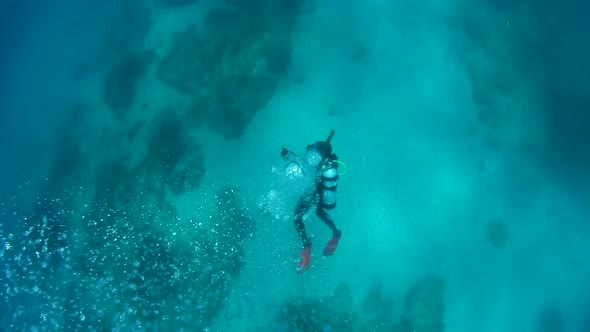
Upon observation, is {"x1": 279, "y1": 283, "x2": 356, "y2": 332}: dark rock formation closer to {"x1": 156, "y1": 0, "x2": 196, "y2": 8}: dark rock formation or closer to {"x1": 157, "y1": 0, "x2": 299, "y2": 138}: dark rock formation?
{"x1": 157, "y1": 0, "x2": 299, "y2": 138}: dark rock formation

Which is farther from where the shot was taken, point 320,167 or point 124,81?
point 124,81

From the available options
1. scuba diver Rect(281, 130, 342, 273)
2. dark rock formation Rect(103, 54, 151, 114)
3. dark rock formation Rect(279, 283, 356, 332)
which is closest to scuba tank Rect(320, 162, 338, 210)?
scuba diver Rect(281, 130, 342, 273)

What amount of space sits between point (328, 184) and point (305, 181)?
4.60 ft

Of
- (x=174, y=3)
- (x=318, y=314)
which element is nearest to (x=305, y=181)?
(x=318, y=314)

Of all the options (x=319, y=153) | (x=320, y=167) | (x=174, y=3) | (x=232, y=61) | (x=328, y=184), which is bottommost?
(x=328, y=184)

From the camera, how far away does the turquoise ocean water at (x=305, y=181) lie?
10.0m

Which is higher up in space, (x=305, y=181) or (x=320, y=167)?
(x=305, y=181)

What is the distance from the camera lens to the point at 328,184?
6648 millimetres

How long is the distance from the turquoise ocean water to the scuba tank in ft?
10.7

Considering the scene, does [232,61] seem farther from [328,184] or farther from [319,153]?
[328,184]

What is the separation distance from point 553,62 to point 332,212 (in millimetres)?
11985

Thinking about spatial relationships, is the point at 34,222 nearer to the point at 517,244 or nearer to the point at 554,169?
the point at 517,244

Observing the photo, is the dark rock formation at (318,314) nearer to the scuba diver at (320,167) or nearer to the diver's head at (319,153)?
the scuba diver at (320,167)

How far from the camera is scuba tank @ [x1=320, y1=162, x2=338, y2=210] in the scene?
652 centimetres
